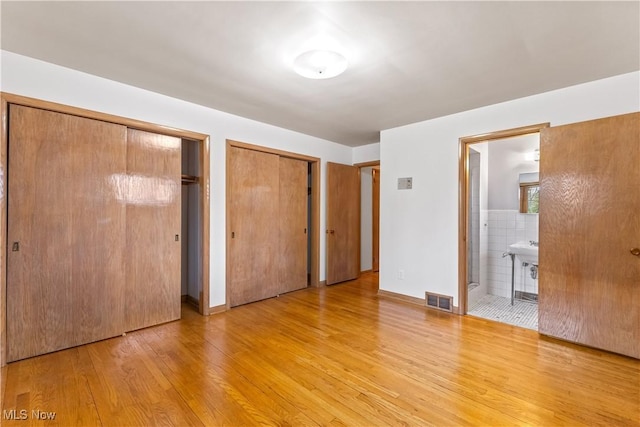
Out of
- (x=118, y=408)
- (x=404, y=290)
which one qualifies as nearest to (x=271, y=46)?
(x=118, y=408)

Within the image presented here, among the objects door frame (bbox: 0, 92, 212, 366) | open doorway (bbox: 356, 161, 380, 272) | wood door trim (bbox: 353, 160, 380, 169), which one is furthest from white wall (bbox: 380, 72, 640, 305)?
door frame (bbox: 0, 92, 212, 366)

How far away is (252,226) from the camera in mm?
3896

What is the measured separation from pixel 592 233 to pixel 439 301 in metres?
1.69

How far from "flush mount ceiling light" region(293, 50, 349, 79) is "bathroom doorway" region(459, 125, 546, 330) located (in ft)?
8.31

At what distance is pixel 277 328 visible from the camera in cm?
302

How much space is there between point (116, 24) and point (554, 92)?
3790 mm

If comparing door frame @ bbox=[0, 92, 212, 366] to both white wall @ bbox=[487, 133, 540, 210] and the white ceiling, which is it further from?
white wall @ bbox=[487, 133, 540, 210]

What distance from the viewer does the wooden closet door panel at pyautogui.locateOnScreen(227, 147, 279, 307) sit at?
12.1ft

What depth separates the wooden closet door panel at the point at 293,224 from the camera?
14.1 ft

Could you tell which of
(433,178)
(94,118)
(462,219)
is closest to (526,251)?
(462,219)

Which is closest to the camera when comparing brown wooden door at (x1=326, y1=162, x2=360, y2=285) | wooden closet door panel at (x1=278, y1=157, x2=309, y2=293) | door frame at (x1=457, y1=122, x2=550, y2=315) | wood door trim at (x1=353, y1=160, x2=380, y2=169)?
door frame at (x1=457, y1=122, x2=550, y2=315)

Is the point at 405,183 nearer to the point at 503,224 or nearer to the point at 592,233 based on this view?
the point at 503,224

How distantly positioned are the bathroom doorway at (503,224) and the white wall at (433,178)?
53 cm

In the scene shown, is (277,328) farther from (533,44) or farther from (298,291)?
(533,44)
